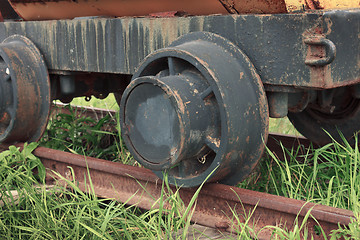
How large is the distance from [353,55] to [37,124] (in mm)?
1993

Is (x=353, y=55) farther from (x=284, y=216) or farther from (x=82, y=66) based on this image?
(x=82, y=66)

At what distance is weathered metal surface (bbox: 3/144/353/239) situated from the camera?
212cm

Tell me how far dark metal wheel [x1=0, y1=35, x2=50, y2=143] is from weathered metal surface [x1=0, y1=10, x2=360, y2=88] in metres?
0.23

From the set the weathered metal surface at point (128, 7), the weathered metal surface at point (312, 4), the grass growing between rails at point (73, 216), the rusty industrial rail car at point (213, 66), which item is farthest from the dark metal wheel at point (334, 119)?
the grass growing between rails at point (73, 216)

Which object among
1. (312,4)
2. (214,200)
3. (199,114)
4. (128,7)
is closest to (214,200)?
(214,200)

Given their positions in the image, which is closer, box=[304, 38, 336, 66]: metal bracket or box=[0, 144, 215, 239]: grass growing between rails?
box=[304, 38, 336, 66]: metal bracket

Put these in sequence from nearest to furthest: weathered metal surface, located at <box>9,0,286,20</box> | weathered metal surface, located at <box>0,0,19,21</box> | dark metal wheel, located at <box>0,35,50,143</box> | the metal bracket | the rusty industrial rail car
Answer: the metal bracket, the rusty industrial rail car, weathered metal surface, located at <box>9,0,286,20</box>, dark metal wheel, located at <box>0,35,50,143</box>, weathered metal surface, located at <box>0,0,19,21</box>

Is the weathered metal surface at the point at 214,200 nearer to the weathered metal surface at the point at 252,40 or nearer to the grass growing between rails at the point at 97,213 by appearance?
the grass growing between rails at the point at 97,213

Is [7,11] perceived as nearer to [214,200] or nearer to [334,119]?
[214,200]

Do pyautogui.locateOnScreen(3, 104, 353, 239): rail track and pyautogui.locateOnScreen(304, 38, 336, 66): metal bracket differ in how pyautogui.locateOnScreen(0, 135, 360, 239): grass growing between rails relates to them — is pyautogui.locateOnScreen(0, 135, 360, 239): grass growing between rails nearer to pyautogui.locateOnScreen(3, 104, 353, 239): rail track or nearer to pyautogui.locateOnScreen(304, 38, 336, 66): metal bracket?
pyautogui.locateOnScreen(3, 104, 353, 239): rail track

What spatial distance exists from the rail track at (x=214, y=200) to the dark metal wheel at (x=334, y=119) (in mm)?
1196

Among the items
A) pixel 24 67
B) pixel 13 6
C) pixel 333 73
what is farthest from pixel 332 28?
pixel 13 6

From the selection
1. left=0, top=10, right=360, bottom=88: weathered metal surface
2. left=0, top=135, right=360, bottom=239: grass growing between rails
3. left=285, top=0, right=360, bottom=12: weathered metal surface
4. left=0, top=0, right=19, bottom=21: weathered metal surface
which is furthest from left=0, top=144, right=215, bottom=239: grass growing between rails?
left=0, top=0, right=19, bottom=21: weathered metal surface

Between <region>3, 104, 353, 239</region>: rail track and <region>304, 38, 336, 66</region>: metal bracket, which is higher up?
<region>304, 38, 336, 66</region>: metal bracket
